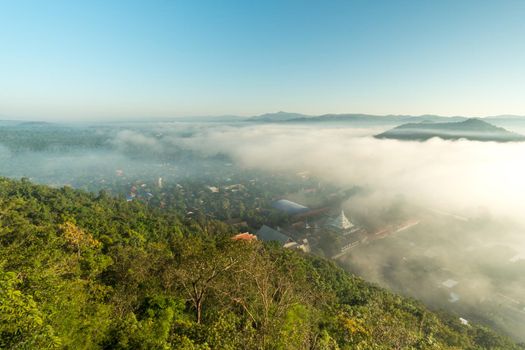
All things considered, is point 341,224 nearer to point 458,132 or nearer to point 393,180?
point 393,180

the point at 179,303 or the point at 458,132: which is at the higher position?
the point at 458,132

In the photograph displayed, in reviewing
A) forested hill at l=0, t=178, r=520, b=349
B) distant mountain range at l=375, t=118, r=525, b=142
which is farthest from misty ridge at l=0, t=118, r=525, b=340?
forested hill at l=0, t=178, r=520, b=349

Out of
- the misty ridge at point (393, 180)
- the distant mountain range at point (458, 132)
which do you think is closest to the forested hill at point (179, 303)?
the misty ridge at point (393, 180)

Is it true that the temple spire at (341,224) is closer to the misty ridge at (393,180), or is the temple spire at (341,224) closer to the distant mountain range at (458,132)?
the misty ridge at (393,180)

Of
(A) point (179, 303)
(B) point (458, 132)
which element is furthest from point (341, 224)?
(B) point (458, 132)

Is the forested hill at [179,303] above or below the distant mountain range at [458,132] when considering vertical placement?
below

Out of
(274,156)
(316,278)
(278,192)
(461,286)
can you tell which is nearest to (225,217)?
(278,192)

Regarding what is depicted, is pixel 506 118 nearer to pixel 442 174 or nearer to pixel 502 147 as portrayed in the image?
pixel 502 147
